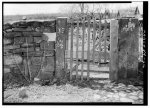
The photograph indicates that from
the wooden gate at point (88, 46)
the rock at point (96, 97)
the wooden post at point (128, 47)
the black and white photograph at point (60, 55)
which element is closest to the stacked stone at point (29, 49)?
the black and white photograph at point (60, 55)

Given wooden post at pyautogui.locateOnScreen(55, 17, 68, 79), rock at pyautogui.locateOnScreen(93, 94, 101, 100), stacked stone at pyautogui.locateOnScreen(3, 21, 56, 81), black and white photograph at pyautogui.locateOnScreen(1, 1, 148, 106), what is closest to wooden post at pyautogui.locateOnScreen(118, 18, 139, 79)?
black and white photograph at pyautogui.locateOnScreen(1, 1, 148, 106)

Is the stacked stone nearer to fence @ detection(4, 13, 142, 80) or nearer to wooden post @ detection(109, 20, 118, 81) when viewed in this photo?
fence @ detection(4, 13, 142, 80)

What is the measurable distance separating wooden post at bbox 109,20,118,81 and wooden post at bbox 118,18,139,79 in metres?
0.08

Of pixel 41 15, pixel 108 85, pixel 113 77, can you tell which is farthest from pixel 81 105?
pixel 41 15

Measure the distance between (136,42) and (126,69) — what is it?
69 cm

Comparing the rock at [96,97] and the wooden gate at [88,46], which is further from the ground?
the wooden gate at [88,46]

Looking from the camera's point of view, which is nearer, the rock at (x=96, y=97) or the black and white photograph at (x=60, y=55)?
the rock at (x=96, y=97)

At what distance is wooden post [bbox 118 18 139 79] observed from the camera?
4.69 m

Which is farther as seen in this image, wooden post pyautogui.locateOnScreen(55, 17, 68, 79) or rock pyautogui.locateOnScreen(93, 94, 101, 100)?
wooden post pyautogui.locateOnScreen(55, 17, 68, 79)

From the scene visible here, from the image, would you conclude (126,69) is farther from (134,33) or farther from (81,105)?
(81,105)

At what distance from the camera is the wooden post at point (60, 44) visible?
15.6 ft

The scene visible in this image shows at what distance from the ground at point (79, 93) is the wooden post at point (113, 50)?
23 centimetres

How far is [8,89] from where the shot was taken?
462cm

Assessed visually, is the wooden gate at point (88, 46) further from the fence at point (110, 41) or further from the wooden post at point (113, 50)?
the wooden post at point (113, 50)
